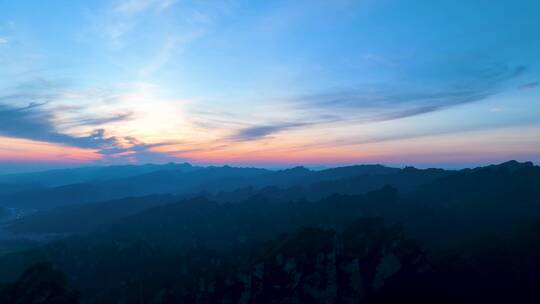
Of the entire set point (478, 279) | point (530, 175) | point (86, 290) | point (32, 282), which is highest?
point (530, 175)

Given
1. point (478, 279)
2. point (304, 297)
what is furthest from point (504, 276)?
point (304, 297)

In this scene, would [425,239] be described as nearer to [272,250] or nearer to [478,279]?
[478,279]

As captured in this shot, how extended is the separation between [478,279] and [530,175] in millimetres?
133473

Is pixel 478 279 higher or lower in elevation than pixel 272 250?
lower

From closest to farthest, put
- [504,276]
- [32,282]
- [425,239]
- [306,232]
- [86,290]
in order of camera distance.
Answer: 1. [32,282]
2. [504,276]
3. [306,232]
4. [86,290]
5. [425,239]

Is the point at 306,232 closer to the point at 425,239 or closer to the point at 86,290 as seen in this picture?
the point at 425,239

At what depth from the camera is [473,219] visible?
15525cm

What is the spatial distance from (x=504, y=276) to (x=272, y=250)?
66.1m

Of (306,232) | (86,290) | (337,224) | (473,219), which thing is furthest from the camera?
(337,224)

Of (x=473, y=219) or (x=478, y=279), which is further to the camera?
(x=473, y=219)

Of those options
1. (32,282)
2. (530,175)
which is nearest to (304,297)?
(32,282)

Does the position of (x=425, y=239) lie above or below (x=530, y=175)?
below

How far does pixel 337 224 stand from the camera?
177 meters

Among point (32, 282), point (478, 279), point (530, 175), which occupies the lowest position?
point (478, 279)
